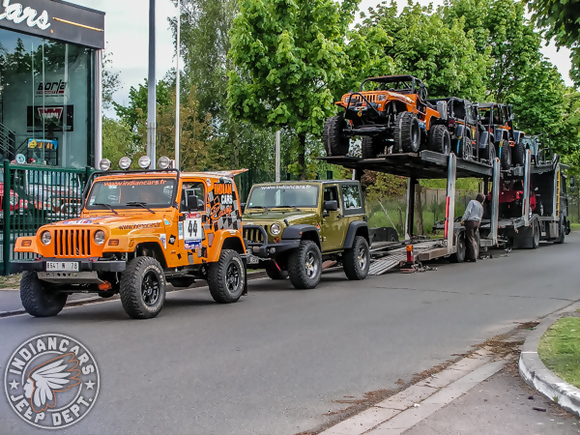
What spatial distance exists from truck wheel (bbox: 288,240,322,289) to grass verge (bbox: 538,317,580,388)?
539 cm

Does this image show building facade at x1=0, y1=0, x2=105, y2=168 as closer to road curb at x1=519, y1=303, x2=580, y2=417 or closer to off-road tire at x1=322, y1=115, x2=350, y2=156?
off-road tire at x1=322, y1=115, x2=350, y2=156

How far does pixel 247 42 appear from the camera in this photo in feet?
64.3

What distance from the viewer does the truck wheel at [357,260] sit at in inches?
617

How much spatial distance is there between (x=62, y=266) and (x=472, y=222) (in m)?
13.3

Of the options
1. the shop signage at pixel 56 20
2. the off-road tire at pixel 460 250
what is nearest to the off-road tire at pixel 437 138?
the off-road tire at pixel 460 250

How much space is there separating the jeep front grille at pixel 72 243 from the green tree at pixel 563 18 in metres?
6.27

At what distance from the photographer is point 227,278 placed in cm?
1208

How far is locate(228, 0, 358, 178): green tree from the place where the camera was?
19594mm

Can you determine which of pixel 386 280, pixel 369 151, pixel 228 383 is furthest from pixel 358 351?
pixel 369 151

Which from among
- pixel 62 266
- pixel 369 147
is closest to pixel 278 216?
pixel 369 147

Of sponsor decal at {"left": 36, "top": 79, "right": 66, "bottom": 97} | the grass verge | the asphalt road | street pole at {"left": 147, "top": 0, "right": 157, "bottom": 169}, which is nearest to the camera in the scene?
the asphalt road

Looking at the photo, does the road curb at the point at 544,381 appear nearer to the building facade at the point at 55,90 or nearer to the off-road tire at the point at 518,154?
the off-road tire at the point at 518,154

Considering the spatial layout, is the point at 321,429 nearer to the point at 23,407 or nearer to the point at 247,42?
the point at 23,407

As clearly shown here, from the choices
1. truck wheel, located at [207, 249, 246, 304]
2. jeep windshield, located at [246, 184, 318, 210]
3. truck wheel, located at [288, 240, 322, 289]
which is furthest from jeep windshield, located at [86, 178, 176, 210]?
jeep windshield, located at [246, 184, 318, 210]
